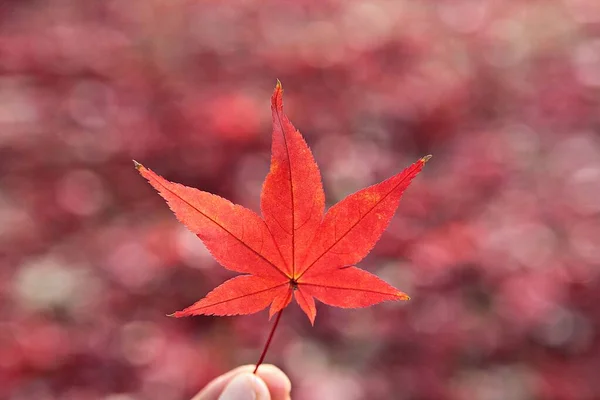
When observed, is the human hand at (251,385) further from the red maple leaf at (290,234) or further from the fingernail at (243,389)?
the red maple leaf at (290,234)

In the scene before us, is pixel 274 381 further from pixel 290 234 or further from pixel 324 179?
pixel 324 179

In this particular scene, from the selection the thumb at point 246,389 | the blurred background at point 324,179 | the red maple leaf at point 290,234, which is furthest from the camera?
the blurred background at point 324,179

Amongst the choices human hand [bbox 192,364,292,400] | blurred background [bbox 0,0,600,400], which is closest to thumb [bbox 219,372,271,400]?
human hand [bbox 192,364,292,400]

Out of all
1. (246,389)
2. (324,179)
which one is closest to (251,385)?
(246,389)

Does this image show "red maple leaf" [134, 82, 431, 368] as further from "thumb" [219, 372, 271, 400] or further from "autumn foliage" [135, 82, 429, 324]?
"thumb" [219, 372, 271, 400]

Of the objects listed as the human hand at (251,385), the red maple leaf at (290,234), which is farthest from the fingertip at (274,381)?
the red maple leaf at (290,234)

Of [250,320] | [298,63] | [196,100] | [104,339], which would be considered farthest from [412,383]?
[298,63]

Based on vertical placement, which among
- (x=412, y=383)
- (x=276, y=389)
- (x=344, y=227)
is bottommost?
(x=412, y=383)

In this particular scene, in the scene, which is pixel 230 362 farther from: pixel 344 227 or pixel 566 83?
pixel 566 83
